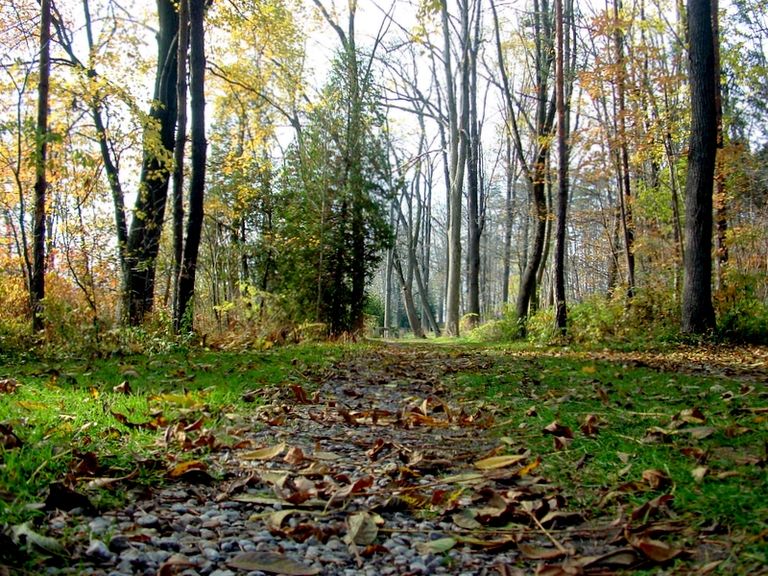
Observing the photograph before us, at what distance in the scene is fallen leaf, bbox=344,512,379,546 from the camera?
2.01 metres

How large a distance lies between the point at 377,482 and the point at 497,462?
61 cm

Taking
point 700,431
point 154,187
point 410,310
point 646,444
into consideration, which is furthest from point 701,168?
point 410,310

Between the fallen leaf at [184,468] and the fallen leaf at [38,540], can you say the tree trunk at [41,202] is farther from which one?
the fallen leaf at [38,540]

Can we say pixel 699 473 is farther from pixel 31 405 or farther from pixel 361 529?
pixel 31 405

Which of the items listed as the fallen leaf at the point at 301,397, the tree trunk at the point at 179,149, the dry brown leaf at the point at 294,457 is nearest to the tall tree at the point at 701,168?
the fallen leaf at the point at 301,397

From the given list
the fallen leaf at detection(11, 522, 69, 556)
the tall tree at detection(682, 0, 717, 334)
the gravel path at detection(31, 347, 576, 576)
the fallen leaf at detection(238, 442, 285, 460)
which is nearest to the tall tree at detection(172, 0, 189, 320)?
the gravel path at detection(31, 347, 576, 576)

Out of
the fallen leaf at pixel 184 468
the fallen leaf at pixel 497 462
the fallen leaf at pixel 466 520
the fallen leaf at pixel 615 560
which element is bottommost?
the fallen leaf at pixel 466 520

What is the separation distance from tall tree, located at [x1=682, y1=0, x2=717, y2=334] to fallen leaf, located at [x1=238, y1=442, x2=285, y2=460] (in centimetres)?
879

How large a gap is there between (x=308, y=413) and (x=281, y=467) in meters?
1.29

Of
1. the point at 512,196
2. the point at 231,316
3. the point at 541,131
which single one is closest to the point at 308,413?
the point at 231,316

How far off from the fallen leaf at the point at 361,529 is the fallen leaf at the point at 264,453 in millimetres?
842

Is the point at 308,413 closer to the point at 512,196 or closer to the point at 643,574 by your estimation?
the point at 643,574

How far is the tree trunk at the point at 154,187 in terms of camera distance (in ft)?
33.2

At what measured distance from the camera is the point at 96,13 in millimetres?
16406
